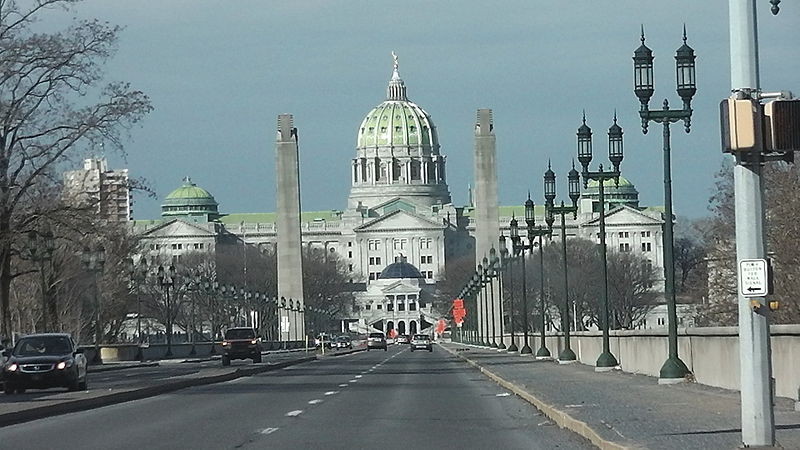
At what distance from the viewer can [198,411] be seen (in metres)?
28.4

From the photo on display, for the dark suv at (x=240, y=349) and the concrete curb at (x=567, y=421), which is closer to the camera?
the concrete curb at (x=567, y=421)

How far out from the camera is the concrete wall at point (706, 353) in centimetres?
2414

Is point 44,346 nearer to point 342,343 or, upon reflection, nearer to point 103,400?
point 103,400

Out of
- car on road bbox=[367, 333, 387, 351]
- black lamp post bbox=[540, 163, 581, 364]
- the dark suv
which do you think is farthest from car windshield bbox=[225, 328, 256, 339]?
car on road bbox=[367, 333, 387, 351]

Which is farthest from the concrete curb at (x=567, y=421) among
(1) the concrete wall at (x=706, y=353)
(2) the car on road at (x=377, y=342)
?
(2) the car on road at (x=377, y=342)

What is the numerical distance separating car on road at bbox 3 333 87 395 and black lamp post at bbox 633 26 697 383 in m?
13.4

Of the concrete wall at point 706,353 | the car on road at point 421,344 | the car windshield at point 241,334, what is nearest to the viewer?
the concrete wall at point 706,353

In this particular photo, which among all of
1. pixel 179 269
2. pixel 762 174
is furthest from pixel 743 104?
pixel 179 269

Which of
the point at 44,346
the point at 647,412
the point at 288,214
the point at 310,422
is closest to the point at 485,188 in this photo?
the point at 288,214

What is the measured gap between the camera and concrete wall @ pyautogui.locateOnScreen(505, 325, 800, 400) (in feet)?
79.2

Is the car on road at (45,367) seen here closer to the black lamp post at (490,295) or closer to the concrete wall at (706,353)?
the concrete wall at (706,353)

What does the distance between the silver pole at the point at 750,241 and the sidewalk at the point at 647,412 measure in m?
0.74

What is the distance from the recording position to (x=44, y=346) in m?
40.0

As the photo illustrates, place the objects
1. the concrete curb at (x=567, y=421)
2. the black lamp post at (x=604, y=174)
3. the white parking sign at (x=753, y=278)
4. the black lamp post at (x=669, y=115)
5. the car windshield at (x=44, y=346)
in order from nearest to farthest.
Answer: the white parking sign at (x=753, y=278) → the concrete curb at (x=567, y=421) → the black lamp post at (x=669, y=115) → the car windshield at (x=44, y=346) → the black lamp post at (x=604, y=174)
